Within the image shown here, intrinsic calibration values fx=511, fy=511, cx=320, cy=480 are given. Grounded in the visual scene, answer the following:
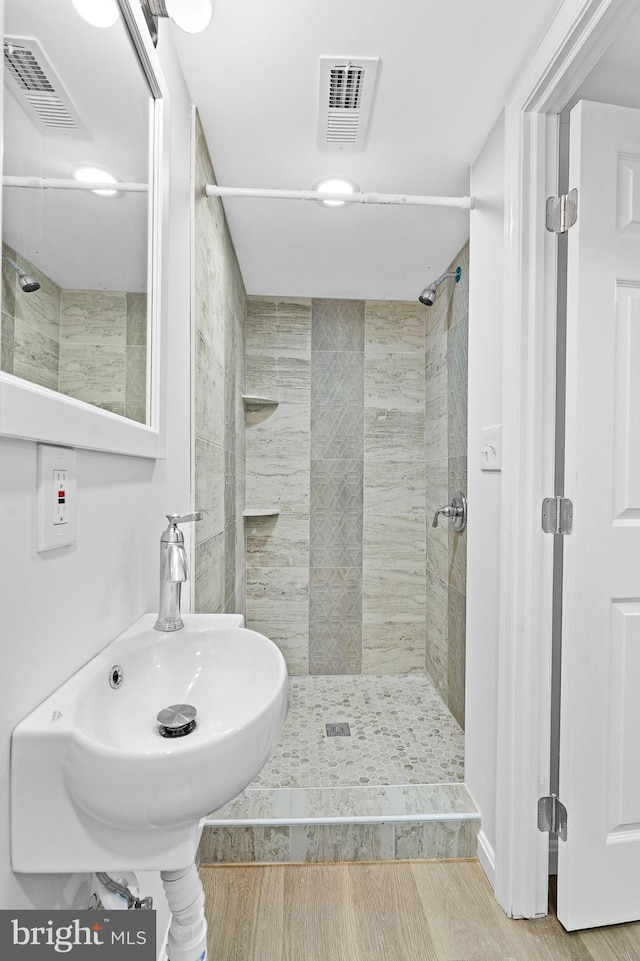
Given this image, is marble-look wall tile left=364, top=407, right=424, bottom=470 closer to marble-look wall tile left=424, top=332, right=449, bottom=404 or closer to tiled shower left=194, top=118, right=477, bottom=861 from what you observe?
tiled shower left=194, top=118, right=477, bottom=861

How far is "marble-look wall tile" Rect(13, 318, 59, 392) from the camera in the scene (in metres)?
0.59

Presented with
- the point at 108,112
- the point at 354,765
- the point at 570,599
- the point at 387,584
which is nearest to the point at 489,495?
the point at 570,599

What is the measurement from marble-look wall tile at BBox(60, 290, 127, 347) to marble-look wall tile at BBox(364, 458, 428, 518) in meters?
2.10

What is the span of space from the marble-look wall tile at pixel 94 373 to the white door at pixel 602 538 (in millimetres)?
1048

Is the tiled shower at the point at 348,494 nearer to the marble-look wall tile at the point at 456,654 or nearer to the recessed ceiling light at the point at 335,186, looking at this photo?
the marble-look wall tile at the point at 456,654

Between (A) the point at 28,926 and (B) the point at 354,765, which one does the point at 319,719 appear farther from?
(A) the point at 28,926

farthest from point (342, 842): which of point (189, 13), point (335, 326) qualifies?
point (335, 326)

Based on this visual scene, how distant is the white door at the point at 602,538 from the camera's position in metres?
1.25

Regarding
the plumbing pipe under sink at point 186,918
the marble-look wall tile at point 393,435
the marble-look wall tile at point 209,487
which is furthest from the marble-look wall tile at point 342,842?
the marble-look wall tile at point 393,435

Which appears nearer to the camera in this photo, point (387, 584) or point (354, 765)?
point (354, 765)

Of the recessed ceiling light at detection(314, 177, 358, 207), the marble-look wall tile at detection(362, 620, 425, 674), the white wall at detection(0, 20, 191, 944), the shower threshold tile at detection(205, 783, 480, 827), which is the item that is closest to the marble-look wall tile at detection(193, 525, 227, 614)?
the white wall at detection(0, 20, 191, 944)

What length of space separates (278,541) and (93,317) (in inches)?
85.2

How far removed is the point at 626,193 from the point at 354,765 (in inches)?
77.9

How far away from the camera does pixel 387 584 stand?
115 inches
